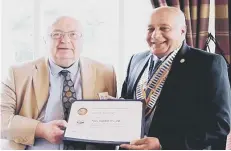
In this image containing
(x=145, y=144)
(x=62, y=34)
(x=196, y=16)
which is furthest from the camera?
(x=196, y=16)

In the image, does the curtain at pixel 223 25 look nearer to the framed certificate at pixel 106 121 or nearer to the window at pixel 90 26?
the window at pixel 90 26

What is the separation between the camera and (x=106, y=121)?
1.61m

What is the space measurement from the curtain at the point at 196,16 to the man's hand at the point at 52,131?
80 cm

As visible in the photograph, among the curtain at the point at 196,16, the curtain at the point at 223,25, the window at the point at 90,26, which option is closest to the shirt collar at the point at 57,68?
the window at the point at 90,26

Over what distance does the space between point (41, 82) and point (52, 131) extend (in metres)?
0.26

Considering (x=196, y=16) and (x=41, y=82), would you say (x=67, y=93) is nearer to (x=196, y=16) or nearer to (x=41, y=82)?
(x=41, y=82)

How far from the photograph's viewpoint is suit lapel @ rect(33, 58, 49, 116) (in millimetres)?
1692

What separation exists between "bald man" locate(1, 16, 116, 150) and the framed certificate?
2.2 inches

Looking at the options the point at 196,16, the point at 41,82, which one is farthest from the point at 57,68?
the point at 196,16

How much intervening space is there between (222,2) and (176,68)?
1.73 feet

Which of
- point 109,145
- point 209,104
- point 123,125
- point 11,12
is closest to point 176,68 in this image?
point 209,104

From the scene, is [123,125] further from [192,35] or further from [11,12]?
[11,12]

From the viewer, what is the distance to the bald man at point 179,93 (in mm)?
1597

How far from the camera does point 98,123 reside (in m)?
1.61
